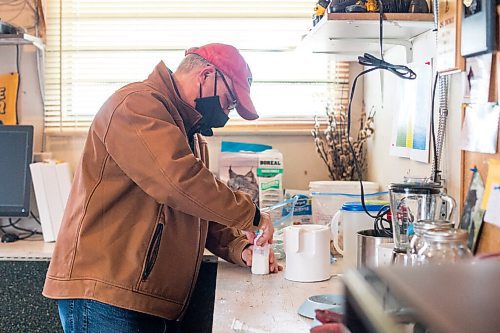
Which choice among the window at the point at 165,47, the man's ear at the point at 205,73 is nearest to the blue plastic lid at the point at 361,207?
the man's ear at the point at 205,73

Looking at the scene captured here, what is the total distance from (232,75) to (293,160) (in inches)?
39.6

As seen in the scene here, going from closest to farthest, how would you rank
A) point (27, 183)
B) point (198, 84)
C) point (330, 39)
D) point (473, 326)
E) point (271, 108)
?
point (473, 326), point (198, 84), point (330, 39), point (27, 183), point (271, 108)

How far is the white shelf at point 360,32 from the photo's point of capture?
5.66ft

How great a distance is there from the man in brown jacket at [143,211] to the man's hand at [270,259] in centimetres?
7

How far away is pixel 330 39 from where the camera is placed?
208cm

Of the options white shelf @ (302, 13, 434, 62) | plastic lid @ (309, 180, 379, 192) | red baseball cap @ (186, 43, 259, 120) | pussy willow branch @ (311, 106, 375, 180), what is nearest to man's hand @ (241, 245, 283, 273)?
red baseball cap @ (186, 43, 259, 120)

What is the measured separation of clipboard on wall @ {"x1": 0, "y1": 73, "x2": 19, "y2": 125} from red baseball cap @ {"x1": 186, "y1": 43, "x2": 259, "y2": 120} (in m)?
1.19

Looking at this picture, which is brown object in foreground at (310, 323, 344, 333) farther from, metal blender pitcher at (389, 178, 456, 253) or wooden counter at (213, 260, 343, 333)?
metal blender pitcher at (389, 178, 456, 253)

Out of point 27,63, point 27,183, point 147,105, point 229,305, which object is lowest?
point 229,305

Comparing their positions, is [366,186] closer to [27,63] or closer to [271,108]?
[271,108]

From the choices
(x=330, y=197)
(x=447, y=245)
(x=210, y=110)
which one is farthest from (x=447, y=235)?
(x=330, y=197)

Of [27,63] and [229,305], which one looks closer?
[229,305]

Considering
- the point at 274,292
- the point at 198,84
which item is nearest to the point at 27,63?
the point at 198,84

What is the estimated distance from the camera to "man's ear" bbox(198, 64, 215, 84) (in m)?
1.76
